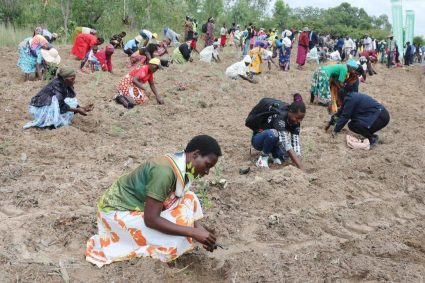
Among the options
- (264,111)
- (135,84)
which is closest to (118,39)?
(135,84)

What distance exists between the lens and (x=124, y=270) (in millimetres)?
2873

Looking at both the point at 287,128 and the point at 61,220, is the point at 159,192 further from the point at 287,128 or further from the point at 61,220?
the point at 287,128

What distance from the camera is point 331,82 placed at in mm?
8469

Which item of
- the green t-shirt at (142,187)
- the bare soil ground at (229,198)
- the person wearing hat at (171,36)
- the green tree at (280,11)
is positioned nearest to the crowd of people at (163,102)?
the green t-shirt at (142,187)

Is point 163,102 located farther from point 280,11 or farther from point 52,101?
point 280,11

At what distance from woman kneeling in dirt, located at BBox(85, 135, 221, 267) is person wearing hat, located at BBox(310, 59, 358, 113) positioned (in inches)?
227

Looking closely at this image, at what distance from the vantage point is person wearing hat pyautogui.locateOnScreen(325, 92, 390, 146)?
20.9ft

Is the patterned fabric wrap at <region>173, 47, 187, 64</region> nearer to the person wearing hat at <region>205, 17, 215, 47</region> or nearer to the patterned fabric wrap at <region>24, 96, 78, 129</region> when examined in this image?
the person wearing hat at <region>205, 17, 215, 47</region>

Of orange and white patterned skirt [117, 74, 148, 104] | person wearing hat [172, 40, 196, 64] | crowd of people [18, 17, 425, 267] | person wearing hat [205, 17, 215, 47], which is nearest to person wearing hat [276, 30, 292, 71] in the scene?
crowd of people [18, 17, 425, 267]

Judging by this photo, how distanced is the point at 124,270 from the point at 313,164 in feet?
10.5

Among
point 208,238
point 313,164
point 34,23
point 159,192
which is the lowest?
point 313,164

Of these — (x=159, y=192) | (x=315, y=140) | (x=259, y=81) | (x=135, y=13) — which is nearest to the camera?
(x=159, y=192)

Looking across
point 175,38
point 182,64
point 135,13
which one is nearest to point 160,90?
point 182,64

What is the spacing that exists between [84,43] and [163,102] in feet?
13.8
